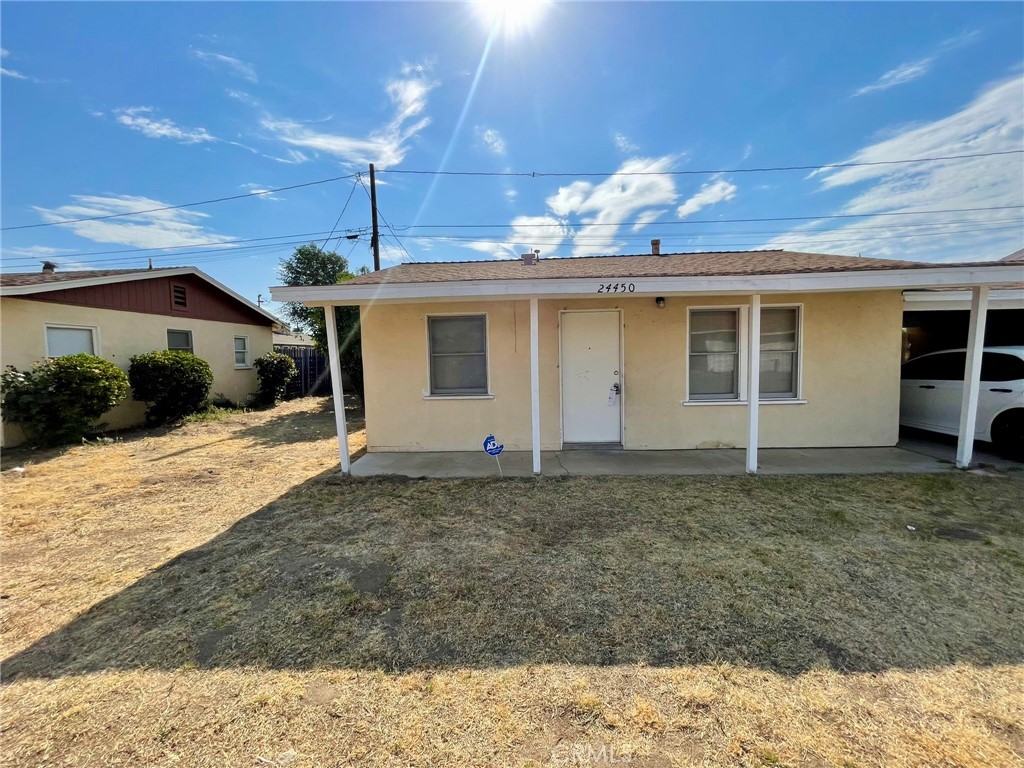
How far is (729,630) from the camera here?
248 centimetres

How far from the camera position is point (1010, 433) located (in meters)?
5.71

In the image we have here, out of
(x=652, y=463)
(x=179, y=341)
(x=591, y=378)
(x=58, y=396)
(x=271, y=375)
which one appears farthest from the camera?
(x=271, y=375)

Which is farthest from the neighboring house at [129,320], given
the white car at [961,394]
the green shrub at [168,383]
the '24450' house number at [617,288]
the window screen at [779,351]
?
the white car at [961,394]

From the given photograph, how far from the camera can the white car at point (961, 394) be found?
5.61 meters

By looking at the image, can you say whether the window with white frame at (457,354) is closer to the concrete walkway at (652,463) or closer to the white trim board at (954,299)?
the concrete walkway at (652,463)

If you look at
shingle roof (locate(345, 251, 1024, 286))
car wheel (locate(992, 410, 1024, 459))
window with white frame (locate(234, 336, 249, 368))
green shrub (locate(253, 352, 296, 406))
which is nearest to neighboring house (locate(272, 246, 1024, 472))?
shingle roof (locate(345, 251, 1024, 286))

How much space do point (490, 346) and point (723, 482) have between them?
3.69 metres

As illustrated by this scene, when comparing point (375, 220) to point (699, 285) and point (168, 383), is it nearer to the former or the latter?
point (168, 383)

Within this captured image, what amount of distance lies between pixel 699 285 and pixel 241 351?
48.2 feet

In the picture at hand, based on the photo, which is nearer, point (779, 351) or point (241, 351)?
point (779, 351)

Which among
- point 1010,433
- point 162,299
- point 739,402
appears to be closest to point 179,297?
point 162,299

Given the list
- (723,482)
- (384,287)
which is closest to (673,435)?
(723,482)

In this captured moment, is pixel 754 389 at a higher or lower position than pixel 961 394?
higher

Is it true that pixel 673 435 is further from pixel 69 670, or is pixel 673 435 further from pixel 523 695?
pixel 69 670
